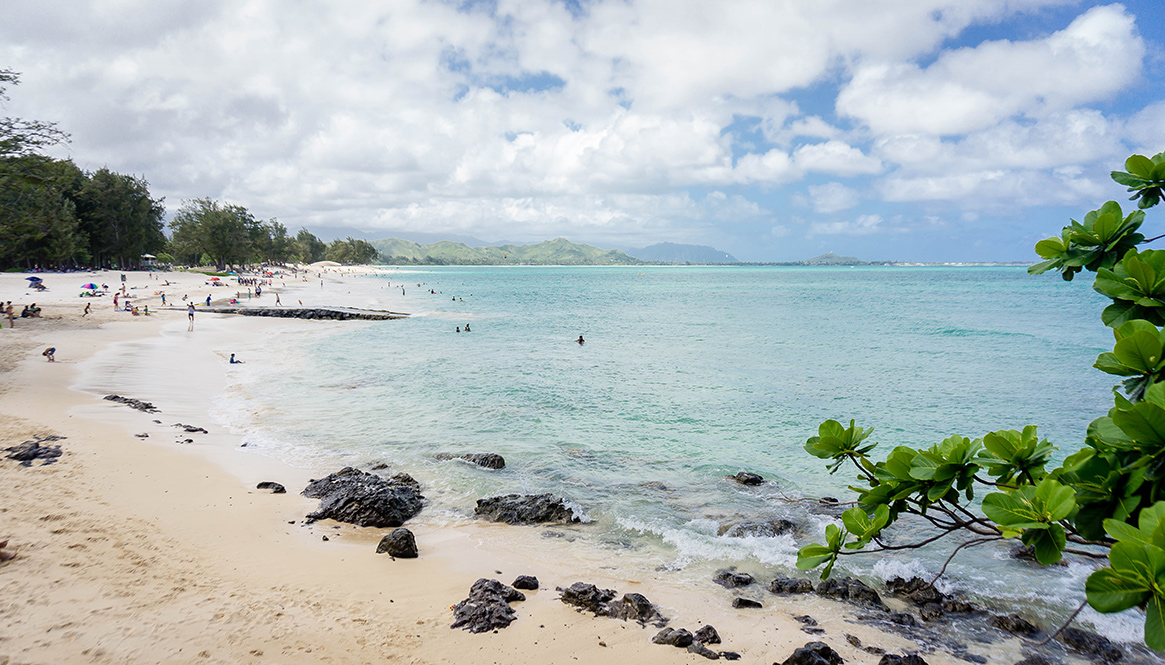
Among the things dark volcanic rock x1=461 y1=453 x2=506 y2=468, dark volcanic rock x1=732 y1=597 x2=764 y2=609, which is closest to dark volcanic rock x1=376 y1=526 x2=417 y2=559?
dark volcanic rock x1=461 y1=453 x2=506 y2=468

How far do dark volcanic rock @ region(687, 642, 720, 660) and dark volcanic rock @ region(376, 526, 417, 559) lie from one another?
4727mm

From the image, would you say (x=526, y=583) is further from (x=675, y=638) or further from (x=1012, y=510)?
(x=1012, y=510)

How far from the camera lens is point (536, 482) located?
13.4 m

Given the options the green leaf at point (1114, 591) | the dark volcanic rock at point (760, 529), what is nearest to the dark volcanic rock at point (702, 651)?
the dark volcanic rock at point (760, 529)

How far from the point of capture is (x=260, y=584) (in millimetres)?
7785

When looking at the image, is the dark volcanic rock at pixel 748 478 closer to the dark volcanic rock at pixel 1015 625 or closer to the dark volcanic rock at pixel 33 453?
the dark volcanic rock at pixel 1015 625

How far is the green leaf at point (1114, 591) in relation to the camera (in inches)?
68.1

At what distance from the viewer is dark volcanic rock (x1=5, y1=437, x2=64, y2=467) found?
11.2 meters

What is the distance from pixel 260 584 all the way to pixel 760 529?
8.45 meters

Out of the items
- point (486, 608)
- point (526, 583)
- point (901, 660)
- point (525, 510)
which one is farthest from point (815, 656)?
point (525, 510)

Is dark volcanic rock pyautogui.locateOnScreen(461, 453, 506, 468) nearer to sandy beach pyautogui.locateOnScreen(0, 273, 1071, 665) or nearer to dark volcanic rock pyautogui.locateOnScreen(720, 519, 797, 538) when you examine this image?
sandy beach pyautogui.locateOnScreen(0, 273, 1071, 665)

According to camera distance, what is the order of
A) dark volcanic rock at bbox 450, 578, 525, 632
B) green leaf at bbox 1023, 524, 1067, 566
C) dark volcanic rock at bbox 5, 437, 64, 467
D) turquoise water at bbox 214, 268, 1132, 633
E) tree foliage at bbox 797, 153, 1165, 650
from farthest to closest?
dark volcanic rock at bbox 5, 437, 64, 467 → turquoise water at bbox 214, 268, 1132, 633 → dark volcanic rock at bbox 450, 578, 525, 632 → green leaf at bbox 1023, 524, 1067, 566 → tree foliage at bbox 797, 153, 1165, 650

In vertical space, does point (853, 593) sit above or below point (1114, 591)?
below

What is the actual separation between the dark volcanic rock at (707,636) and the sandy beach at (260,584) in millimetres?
163
